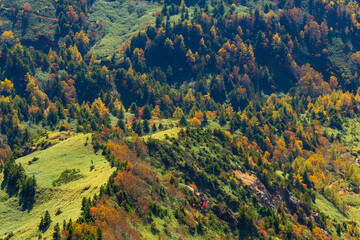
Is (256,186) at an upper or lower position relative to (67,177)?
lower

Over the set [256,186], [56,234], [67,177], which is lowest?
[256,186]

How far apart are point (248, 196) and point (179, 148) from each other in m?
38.6

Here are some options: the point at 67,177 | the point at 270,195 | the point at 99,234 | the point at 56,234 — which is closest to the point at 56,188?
the point at 67,177

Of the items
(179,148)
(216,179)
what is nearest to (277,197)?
(216,179)

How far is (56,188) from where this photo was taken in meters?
119

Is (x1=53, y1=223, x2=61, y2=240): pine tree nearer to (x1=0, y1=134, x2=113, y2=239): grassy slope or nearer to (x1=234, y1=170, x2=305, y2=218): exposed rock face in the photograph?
(x1=0, y1=134, x2=113, y2=239): grassy slope

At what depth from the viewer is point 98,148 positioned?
502ft

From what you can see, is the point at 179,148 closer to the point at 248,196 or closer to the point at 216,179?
the point at 216,179

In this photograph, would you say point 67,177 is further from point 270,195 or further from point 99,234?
point 270,195

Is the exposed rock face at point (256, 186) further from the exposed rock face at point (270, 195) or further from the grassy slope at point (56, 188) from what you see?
the grassy slope at point (56, 188)

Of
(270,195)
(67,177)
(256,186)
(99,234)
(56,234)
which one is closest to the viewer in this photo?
(56,234)

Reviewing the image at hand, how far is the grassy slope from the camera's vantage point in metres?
96.9

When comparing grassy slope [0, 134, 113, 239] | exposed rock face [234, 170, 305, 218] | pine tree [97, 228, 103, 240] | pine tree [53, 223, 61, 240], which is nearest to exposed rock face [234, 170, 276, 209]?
exposed rock face [234, 170, 305, 218]

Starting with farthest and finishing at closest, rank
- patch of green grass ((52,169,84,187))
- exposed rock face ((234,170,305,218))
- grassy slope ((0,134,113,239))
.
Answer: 1. exposed rock face ((234,170,305,218))
2. patch of green grass ((52,169,84,187))
3. grassy slope ((0,134,113,239))
